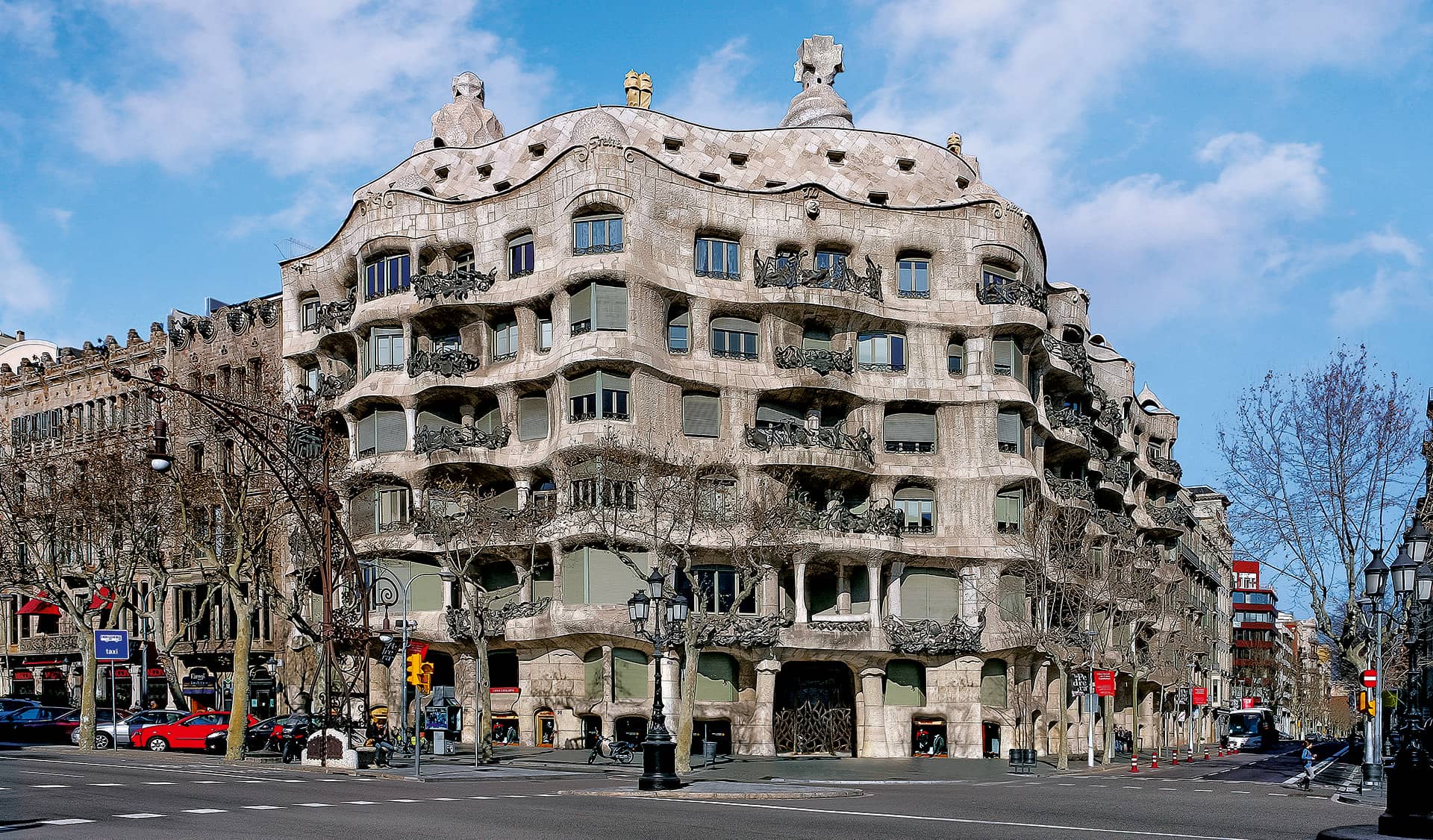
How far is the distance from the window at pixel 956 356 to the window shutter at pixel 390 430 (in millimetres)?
20695

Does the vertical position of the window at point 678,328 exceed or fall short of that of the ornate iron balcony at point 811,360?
it exceeds it

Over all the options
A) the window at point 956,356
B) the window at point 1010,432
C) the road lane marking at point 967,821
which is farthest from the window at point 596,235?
the road lane marking at point 967,821

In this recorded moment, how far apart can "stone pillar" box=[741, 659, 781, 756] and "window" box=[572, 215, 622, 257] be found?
50.8ft

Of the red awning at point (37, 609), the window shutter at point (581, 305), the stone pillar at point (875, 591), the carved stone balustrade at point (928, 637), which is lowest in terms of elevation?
the carved stone balustrade at point (928, 637)

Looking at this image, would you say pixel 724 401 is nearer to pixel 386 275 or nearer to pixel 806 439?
pixel 806 439

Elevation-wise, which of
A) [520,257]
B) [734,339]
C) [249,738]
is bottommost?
[249,738]

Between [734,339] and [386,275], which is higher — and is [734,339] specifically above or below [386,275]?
below

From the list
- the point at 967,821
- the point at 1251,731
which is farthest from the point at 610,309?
the point at 1251,731

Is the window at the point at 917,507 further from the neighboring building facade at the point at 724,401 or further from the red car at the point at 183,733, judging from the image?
the red car at the point at 183,733

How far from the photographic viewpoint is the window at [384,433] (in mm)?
56438

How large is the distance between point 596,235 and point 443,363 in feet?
25.2

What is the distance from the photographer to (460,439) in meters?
54.0

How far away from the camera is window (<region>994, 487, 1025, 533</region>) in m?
56.0

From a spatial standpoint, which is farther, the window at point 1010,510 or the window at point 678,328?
the window at point 1010,510
